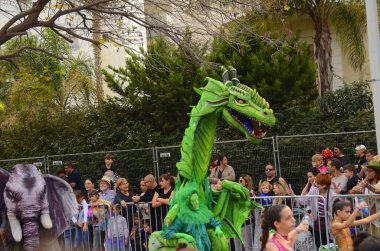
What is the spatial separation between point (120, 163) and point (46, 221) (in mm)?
7861

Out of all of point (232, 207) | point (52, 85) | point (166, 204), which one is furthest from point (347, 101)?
point (232, 207)

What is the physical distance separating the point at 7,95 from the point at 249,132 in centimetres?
1786

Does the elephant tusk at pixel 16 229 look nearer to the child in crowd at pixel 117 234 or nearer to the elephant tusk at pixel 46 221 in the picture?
the elephant tusk at pixel 46 221

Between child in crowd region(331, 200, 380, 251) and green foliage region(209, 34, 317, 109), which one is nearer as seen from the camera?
child in crowd region(331, 200, 380, 251)

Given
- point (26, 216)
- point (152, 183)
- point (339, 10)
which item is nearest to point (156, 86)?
point (339, 10)

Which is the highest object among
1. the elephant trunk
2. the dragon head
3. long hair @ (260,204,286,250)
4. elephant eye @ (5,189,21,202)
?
the dragon head

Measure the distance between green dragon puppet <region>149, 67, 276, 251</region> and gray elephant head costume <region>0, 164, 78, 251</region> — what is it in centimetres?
167

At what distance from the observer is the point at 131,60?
2009cm

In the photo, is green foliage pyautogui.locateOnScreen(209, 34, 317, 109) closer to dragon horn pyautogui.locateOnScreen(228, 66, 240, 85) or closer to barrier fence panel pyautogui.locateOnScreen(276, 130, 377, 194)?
barrier fence panel pyautogui.locateOnScreen(276, 130, 377, 194)

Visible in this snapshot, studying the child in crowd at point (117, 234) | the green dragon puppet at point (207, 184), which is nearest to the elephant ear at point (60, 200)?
the child in crowd at point (117, 234)

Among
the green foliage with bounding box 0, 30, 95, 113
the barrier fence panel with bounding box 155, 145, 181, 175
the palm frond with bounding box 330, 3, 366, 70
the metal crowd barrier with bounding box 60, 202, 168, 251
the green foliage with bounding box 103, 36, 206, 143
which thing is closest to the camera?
the metal crowd barrier with bounding box 60, 202, 168, 251

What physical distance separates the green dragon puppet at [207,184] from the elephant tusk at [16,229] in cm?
178

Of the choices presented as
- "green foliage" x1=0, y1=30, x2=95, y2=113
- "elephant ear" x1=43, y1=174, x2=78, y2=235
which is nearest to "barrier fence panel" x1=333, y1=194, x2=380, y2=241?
"elephant ear" x1=43, y1=174, x2=78, y2=235

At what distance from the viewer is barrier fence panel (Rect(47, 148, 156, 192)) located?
677 inches
